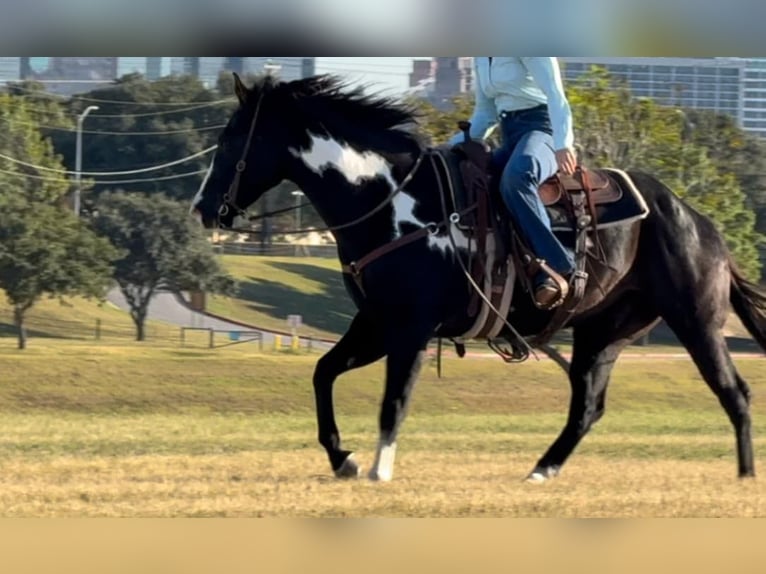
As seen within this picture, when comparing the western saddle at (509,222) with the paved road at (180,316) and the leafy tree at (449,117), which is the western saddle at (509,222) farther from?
the paved road at (180,316)

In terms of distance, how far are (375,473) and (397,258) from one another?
109 cm

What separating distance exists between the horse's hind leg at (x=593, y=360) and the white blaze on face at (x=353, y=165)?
3.94 feet

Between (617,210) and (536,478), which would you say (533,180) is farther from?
(536,478)

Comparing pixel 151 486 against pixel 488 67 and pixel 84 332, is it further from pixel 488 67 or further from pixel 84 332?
pixel 84 332

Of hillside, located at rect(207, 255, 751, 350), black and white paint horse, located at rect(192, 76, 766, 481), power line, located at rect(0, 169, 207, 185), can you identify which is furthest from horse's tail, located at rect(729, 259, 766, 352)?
power line, located at rect(0, 169, 207, 185)

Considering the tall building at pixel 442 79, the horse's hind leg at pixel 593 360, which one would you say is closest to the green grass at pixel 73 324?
the tall building at pixel 442 79

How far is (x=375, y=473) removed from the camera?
275 inches

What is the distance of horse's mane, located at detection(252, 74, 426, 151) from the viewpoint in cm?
713

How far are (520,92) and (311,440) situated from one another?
4.04 meters

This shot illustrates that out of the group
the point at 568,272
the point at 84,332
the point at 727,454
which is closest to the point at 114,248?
the point at 84,332

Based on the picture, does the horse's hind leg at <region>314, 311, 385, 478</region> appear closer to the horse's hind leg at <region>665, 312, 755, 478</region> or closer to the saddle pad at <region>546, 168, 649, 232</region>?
the saddle pad at <region>546, 168, 649, 232</region>

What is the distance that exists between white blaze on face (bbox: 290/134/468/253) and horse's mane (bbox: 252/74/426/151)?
92 millimetres

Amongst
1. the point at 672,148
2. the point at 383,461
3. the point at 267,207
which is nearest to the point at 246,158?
the point at 383,461

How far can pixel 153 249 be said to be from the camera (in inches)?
581
